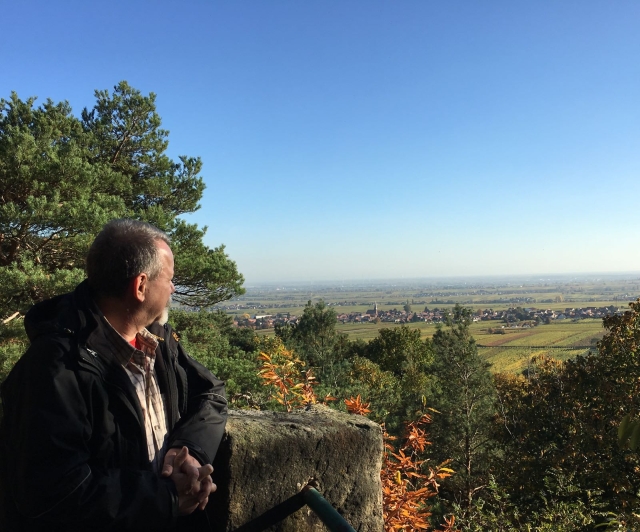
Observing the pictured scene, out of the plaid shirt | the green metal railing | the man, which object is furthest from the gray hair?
the green metal railing

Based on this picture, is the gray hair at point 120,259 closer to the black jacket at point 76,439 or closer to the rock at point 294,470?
the black jacket at point 76,439

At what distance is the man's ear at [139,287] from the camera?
4.54ft

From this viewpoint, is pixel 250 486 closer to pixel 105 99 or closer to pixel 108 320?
pixel 108 320

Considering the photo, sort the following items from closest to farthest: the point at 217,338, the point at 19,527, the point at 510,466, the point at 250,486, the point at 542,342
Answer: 1. the point at 19,527
2. the point at 250,486
3. the point at 217,338
4. the point at 510,466
5. the point at 542,342

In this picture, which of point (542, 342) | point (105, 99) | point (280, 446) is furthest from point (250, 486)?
point (542, 342)

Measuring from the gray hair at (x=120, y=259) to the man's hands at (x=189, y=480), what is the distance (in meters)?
0.51

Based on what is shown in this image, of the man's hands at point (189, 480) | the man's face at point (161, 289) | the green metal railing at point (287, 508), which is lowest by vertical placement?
the green metal railing at point (287, 508)

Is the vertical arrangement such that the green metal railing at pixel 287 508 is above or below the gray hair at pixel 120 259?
below

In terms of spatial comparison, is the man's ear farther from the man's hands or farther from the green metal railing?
the green metal railing

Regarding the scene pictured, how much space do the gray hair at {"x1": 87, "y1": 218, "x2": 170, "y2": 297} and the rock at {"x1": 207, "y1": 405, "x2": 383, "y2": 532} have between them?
56 cm

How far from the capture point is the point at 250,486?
54.2 inches

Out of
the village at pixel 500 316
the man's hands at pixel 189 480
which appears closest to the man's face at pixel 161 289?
the man's hands at pixel 189 480

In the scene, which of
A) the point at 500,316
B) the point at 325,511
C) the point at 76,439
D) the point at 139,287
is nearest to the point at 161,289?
the point at 139,287

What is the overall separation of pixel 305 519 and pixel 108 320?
2.81 feet
